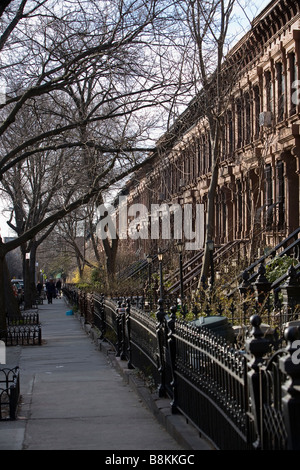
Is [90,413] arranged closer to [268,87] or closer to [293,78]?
[293,78]

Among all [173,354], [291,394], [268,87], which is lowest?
[173,354]

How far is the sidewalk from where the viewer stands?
7566 millimetres

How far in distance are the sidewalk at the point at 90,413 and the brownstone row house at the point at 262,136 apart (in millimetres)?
6696

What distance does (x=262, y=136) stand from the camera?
24.7 m

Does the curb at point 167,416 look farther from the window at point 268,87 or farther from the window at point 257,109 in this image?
the window at point 257,109

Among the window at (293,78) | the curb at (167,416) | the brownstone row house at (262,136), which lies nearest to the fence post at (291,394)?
the curb at (167,416)

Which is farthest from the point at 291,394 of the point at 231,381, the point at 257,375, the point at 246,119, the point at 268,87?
the point at 246,119

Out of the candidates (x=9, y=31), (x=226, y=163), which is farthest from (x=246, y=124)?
(x=9, y=31)

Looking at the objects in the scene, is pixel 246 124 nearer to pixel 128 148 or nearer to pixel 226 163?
pixel 226 163

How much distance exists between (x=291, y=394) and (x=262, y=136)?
827 inches

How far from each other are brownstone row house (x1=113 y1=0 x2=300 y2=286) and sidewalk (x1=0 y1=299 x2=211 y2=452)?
670cm

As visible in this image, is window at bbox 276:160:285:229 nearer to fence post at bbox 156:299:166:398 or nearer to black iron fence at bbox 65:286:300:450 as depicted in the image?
black iron fence at bbox 65:286:300:450
